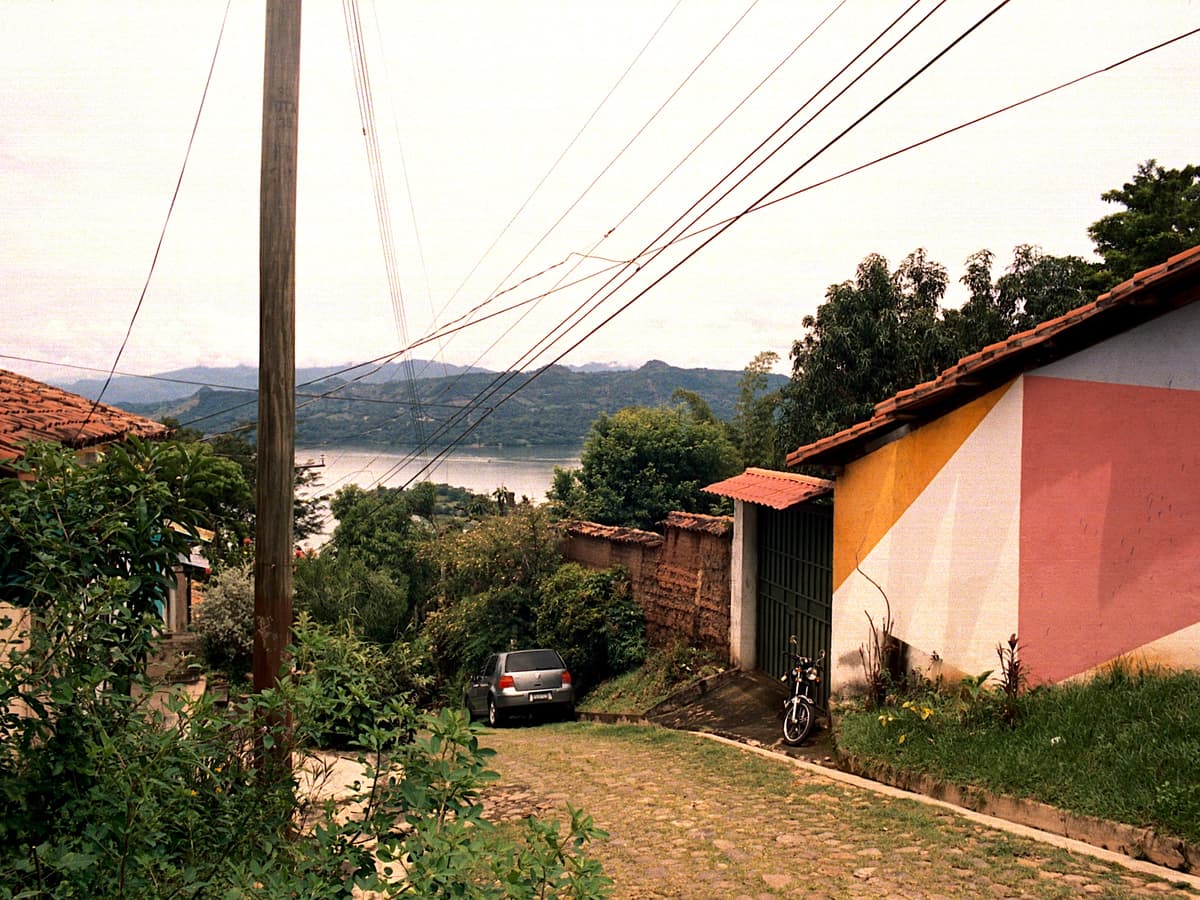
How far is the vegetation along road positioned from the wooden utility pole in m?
2.92

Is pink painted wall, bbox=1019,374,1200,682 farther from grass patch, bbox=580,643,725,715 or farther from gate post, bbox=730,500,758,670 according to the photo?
grass patch, bbox=580,643,725,715

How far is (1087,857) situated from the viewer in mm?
6422

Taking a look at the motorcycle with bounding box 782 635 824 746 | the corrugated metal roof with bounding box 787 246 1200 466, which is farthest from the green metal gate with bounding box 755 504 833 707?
the corrugated metal roof with bounding box 787 246 1200 466

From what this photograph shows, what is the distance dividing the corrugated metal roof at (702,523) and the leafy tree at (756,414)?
15.5m

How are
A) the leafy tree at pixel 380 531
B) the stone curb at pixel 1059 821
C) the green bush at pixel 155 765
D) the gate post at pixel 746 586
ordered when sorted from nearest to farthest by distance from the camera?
the green bush at pixel 155 765 < the stone curb at pixel 1059 821 < the gate post at pixel 746 586 < the leafy tree at pixel 380 531

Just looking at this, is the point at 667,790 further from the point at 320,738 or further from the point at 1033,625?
the point at 320,738

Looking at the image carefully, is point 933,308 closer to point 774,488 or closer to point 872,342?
point 872,342

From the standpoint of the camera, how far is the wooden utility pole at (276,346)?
605 cm

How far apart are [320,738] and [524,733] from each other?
38.5 ft

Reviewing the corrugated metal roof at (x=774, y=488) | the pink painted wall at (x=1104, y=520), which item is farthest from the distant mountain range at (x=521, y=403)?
the pink painted wall at (x=1104, y=520)

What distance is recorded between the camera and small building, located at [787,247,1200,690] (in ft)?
28.1

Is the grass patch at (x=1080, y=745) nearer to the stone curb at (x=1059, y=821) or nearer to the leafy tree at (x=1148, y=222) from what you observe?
the stone curb at (x=1059, y=821)

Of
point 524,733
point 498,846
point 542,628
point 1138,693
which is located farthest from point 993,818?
point 542,628

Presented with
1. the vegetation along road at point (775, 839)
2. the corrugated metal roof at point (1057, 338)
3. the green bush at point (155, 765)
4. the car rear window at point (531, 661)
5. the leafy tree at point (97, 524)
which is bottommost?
the car rear window at point (531, 661)
